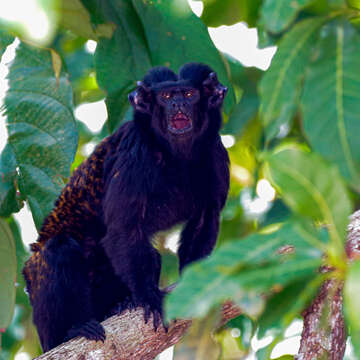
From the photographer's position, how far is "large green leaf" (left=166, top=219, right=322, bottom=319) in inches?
43.6

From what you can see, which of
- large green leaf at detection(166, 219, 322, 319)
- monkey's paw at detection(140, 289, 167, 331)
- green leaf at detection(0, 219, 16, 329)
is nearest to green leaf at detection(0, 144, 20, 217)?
green leaf at detection(0, 219, 16, 329)

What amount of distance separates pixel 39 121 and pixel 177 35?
0.89 metres

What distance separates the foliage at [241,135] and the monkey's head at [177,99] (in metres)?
0.09

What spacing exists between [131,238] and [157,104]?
841 millimetres

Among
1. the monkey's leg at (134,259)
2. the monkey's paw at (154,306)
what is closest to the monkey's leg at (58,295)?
the monkey's leg at (134,259)

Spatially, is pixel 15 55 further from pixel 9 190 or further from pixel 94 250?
pixel 94 250

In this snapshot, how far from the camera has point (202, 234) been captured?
4379 mm

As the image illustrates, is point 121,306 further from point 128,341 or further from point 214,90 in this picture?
point 214,90

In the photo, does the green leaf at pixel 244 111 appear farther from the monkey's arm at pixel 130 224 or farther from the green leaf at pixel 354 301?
the green leaf at pixel 354 301

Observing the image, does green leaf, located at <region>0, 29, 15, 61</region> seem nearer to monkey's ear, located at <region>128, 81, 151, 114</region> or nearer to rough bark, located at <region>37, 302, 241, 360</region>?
monkey's ear, located at <region>128, 81, 151, 114</region>

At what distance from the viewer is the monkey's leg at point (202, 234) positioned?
4.35 meters

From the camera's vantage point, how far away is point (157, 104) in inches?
160

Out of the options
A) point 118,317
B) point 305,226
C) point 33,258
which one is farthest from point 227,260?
point 33,258

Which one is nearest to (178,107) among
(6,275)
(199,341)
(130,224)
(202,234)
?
(130,224)
